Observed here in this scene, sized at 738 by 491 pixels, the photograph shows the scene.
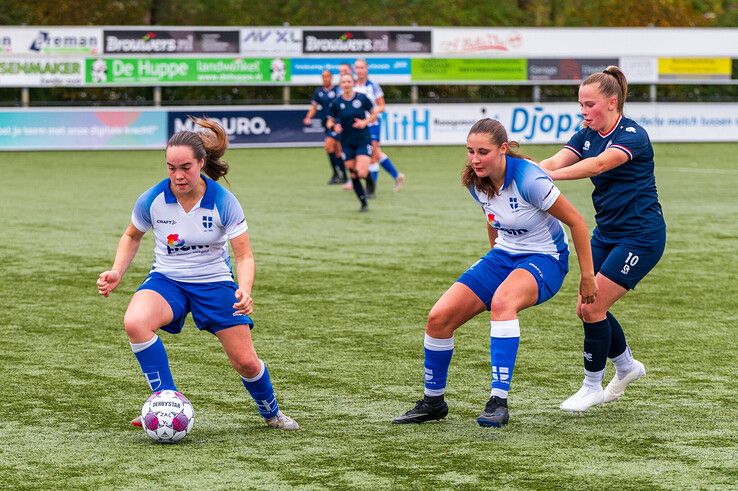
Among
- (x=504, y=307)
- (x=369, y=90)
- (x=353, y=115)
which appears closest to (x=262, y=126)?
(x=369, y=90)

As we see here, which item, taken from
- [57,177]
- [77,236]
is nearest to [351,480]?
[77,236]

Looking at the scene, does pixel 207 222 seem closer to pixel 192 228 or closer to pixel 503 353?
pixel 192 228

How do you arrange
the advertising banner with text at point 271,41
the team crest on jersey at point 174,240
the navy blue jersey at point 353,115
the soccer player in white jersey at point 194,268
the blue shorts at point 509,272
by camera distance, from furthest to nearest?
1. the advertising banner with text at point 271,41
2. the navy blue jersey at point 353,115
3. the blue shorts at point 509,272
4. the team crest on jersey at point 174,240
5. the soccer player in white jersey at point 194,268

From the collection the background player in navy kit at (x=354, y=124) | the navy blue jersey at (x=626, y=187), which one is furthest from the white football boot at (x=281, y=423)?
the background player in navy kit at (x=354, y=124)

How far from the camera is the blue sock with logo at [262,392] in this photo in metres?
6.35

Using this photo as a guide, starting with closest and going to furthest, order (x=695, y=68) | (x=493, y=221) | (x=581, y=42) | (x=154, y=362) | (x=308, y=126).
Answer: (x=154, y=362), (x=493, y=221), (x=308, y=126), (x=581, y=42), (x=695, y=68)

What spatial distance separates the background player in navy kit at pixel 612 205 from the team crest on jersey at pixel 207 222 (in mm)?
1782

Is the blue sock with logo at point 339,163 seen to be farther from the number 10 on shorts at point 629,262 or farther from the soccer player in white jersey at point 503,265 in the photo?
the soccer player in white jersey at point 503,265

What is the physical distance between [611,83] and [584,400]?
5.41ft

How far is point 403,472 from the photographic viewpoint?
18.4ft

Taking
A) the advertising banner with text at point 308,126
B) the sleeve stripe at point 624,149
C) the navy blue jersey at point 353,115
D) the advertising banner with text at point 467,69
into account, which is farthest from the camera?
the advertising banner with text at point 467,69

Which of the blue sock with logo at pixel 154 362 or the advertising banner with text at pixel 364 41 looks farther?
the advertising banner with text at pixel 364 41

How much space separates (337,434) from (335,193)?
581 inches

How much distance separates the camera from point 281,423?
21.1 ft
